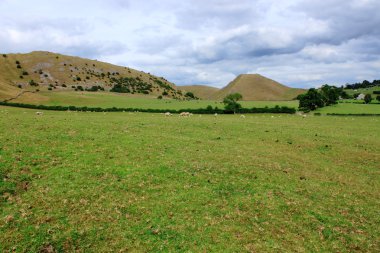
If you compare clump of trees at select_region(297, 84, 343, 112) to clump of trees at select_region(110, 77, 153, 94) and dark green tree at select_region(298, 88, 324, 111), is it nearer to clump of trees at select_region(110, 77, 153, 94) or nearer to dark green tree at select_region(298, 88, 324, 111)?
dark green tree at select_region(298, 88, 324, 111)

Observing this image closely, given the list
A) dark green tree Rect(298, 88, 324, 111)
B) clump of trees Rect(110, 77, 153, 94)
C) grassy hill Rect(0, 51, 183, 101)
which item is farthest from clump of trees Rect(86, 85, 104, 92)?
dark green tree Rect(298, 88, 324, 111)

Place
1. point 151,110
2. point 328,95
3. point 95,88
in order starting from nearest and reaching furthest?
point 151,110 → point 328,95 → point 95,88

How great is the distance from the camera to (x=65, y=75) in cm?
14912

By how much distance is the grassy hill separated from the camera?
131 metres

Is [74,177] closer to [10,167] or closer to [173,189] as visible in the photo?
[10,167]

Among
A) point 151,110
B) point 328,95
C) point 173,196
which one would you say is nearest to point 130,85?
point 151,110

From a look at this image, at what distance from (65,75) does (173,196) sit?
14830 centimetres

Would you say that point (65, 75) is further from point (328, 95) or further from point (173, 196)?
point (173, 196)

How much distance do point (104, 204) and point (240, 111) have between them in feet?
253

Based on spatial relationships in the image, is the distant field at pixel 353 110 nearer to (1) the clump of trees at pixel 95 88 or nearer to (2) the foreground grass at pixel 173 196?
(2) the foreground grass at pixel 173 196

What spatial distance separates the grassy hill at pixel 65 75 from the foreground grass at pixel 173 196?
350 ft

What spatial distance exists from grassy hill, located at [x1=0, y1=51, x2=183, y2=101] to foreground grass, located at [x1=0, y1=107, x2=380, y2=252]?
107m

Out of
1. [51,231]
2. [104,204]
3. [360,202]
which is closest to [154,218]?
[104,204]

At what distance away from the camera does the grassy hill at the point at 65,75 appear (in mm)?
131250
